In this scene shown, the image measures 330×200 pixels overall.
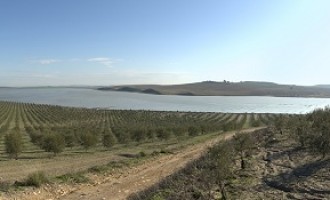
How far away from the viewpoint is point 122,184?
725 inches

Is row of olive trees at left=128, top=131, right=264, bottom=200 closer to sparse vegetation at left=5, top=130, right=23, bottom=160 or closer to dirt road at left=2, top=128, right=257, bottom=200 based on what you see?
dirt road at left=2, top=128, right=257, bottom=200

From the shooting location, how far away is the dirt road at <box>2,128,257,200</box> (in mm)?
16159

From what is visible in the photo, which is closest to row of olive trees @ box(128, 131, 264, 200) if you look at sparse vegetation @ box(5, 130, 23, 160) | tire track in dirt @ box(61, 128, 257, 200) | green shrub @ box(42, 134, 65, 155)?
tire track in dirt @ box(61, 128, 257, 200)

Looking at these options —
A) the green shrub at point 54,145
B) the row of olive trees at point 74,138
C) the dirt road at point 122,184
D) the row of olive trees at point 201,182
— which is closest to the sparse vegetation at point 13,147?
the row of olive trees at point 74,138

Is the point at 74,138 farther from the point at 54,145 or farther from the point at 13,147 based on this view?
the point at 13,147

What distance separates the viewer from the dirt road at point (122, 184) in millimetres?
16159

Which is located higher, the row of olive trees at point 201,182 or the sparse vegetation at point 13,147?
the row of olive trees at point 201,182

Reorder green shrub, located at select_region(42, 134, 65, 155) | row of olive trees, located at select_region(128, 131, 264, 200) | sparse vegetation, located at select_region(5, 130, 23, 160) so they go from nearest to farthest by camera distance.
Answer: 1. row of olive trees, located at select_region(128, 131, 264, 200)
2. sparse vegetation, located at select_region(5, 130, 23, 160)
3. green shrub, located at select_region(42, 134, 65, 155)

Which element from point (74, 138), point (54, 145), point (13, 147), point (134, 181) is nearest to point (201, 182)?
point (134, 181)

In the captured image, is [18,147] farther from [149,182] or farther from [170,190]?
[170,190]

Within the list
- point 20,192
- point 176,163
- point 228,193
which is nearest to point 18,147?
point 176,163

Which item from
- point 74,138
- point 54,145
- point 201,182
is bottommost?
point 74,138

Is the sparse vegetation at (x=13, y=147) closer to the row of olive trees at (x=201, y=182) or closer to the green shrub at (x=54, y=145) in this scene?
the green shrub at (x=54, y=145)

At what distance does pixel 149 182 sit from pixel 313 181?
24.3 feet
